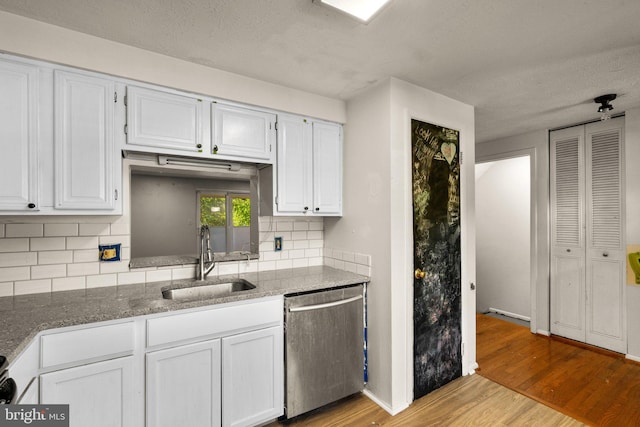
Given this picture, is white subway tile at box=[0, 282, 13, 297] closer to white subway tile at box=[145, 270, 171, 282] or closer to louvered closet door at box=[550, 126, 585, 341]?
white subway tile at box=[145, 270, 171, 282]

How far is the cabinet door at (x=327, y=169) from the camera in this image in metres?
2.58

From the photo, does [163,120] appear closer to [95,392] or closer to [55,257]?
[55,257]

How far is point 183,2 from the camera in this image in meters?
1.47

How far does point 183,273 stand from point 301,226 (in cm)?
108

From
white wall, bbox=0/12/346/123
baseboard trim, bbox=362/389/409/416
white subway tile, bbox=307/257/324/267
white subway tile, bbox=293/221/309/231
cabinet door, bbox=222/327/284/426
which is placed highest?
white wall, bbox=0/12/346/123

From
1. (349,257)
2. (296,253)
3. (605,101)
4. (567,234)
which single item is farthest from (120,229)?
(567,234)

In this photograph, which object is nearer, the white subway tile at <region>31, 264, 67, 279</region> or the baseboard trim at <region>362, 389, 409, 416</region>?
the white subway tile at <region>31, 264, 67, 279</region>

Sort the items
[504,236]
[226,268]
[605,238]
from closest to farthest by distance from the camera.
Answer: [226,268], [605,238], [504,236]

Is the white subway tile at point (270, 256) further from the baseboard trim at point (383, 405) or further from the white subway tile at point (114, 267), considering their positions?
the baseboard trim at point (383, 405)

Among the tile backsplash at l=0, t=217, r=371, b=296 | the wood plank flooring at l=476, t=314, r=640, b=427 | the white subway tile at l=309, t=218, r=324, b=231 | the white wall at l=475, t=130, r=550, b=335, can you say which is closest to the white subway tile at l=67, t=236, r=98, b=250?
the tile backsplash at l=0, t=217, r=371, b=296

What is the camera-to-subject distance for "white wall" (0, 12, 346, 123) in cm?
160

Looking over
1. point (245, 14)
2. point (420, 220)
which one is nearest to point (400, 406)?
point (420, 220)

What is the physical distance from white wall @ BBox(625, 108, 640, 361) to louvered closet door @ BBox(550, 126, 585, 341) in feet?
1.20

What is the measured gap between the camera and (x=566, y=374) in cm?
272
